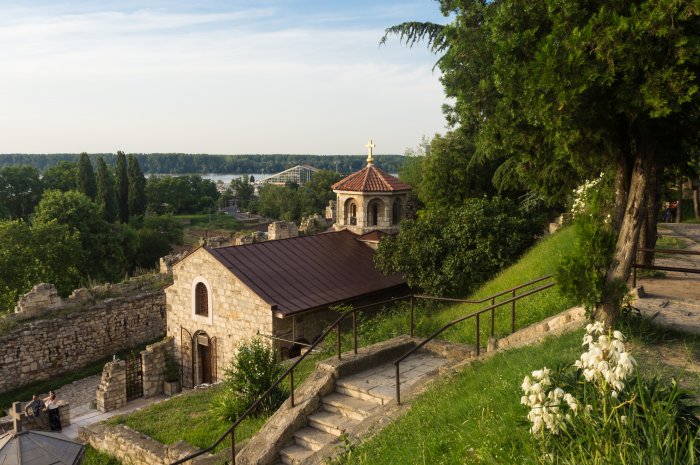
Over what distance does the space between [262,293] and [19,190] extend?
167ft

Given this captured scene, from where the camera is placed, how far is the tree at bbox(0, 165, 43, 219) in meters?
55.6

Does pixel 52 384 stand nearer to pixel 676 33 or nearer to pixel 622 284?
pixel 622 284

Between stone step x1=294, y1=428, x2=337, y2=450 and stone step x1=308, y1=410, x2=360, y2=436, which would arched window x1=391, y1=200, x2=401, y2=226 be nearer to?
stone step x1=308, y1=410, x2=360, y2=436

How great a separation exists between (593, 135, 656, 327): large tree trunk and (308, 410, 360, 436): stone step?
3.85 m

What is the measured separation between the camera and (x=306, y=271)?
Answer: 59.7ft

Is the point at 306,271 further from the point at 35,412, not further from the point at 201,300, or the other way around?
the point at 35,412

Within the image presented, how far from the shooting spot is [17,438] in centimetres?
695

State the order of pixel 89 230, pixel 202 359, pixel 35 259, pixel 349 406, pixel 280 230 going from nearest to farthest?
pixel 349 406 < pixel 202 359 < pixel 280 230 < pixel 35 259 < pixel 89 230

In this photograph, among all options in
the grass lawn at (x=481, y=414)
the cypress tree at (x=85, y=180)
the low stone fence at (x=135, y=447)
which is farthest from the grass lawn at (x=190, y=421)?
the cypress tree at (x=85, y=180)

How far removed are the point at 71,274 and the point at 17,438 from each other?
83.3ft

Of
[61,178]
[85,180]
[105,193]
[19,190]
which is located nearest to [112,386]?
[105,193]

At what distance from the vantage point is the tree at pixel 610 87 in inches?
269

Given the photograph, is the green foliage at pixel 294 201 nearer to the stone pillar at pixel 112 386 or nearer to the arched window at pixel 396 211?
the arched window at pixel 396 211

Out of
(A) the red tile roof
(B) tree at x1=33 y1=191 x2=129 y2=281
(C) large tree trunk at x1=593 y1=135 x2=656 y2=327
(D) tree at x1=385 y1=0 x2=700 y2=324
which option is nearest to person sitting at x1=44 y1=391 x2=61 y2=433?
(A) the red tile roof
